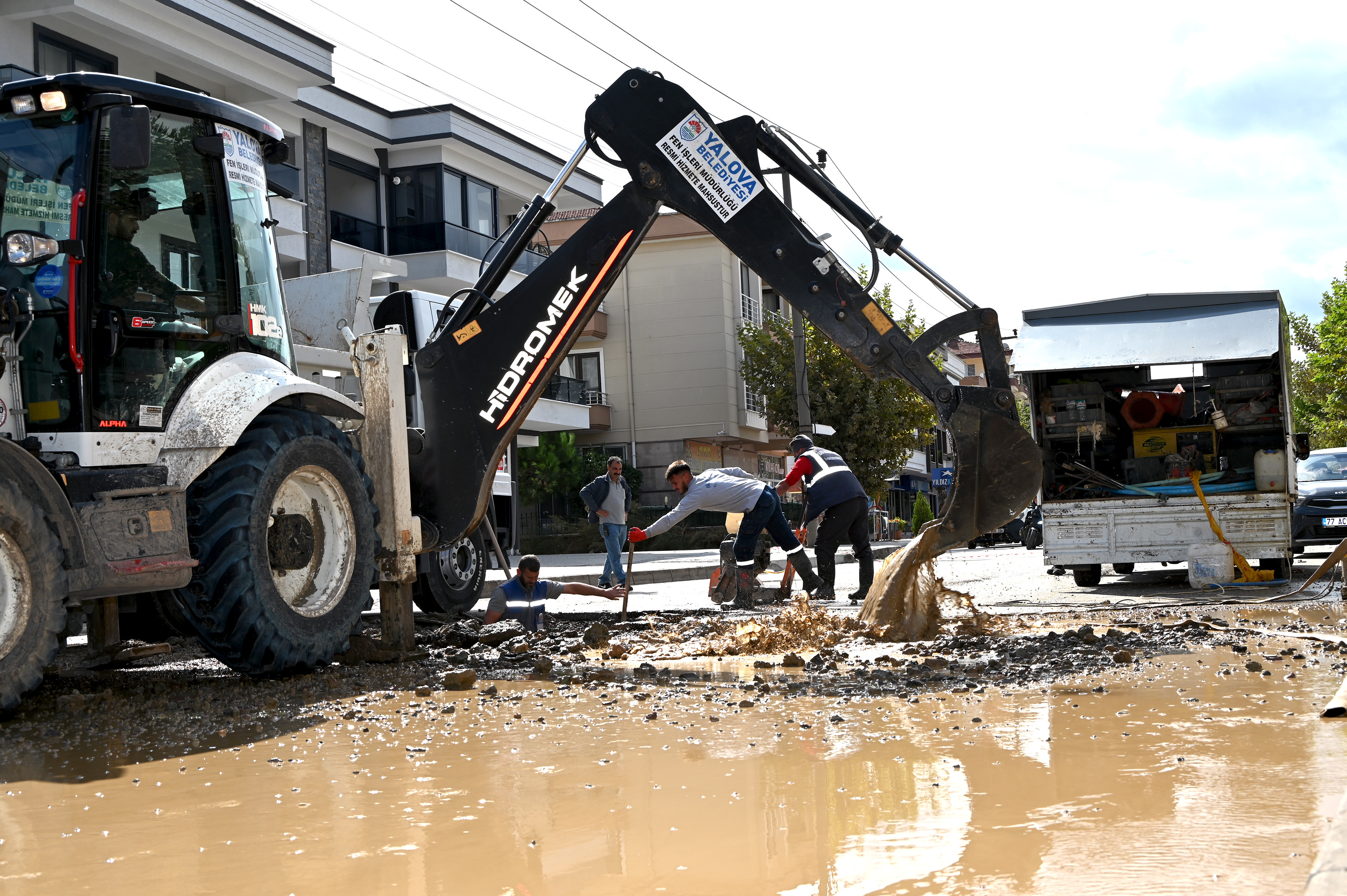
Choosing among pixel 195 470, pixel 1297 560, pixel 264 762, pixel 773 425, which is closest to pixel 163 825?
pixel 264 762

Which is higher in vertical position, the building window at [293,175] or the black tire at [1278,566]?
the building window at [293,175]

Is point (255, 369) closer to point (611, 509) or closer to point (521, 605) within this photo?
point (521, 605)

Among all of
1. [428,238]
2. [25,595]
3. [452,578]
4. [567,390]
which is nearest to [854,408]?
[567,390]

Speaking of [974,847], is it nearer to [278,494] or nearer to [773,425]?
[278,494]

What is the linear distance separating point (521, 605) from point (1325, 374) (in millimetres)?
35783

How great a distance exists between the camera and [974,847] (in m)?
3.21

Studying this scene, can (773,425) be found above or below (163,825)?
above

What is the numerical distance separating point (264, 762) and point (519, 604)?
4823 mm

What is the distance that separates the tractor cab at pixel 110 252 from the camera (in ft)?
19.7

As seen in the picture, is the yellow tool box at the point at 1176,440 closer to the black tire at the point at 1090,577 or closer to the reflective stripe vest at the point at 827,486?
the black tire at the point at 1090,577

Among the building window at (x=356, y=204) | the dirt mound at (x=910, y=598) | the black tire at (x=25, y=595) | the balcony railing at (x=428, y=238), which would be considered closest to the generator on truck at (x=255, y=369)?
the black tire at (x=25, y=595)

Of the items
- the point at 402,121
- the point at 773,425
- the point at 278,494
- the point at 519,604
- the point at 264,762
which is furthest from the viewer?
the point at 773,425

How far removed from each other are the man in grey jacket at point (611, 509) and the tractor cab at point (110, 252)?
28.5 feet

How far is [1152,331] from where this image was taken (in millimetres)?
12812
